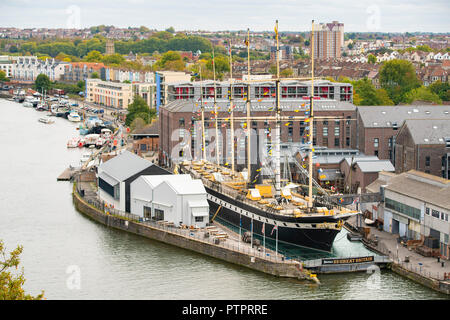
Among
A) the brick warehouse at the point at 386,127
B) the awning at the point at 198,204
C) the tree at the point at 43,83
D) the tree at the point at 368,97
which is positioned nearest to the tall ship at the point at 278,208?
the awning at the point at 198,204

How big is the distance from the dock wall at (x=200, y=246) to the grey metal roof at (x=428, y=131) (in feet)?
43.4

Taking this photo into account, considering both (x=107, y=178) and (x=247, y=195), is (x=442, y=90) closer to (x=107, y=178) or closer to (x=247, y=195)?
(x=107, y=178)

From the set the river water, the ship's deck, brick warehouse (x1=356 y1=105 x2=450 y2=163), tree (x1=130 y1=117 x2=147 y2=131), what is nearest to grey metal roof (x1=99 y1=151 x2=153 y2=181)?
the river water

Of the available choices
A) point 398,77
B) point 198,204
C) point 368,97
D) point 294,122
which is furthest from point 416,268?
point 398,77

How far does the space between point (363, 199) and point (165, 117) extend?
69.1 ft

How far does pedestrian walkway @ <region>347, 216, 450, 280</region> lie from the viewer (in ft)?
80.2

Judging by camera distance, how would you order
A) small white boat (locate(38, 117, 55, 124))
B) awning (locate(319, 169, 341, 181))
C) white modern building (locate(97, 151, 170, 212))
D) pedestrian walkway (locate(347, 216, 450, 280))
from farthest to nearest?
small white boat (locate(38, 117, 55, 124))
awning (locate(319, 169, 341, 181))
white modern building (locate(97, 151, 170, 212))
pedestrian walkway (locate(347, 216, 450, 280))

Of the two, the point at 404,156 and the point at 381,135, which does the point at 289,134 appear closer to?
the point at 381,135

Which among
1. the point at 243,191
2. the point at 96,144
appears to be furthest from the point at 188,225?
the point at 96,144

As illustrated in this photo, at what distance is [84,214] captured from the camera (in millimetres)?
35875

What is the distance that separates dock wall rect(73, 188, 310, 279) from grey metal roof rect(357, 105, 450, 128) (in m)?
16.7

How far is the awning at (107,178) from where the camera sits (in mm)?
34469

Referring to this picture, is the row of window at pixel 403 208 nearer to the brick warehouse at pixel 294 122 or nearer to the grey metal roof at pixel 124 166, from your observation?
the grey metal roof at pixel 124 166

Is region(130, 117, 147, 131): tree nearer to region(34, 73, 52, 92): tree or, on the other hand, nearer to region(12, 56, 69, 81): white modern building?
region(34, 73, 52, 92): tree
